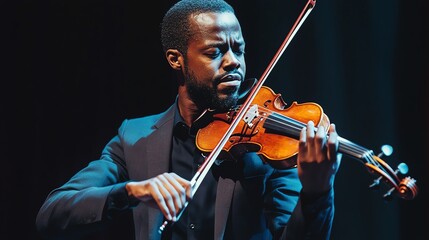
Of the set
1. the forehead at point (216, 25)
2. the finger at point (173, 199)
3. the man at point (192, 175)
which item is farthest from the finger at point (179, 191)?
the forehead at point (216, 25)

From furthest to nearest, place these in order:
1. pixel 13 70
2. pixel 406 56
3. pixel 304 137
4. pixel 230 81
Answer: pixel 13 70 < pixel 406 56 < pixel 230 81 < pixel 304 137

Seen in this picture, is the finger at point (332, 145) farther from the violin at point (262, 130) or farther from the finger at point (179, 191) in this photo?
the finger at point (179, 191)

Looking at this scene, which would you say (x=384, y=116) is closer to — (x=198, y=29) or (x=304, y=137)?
(x=198, y=29)

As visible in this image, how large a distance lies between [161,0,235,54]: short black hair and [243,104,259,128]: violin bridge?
0.33 metres

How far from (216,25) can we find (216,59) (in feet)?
0.35

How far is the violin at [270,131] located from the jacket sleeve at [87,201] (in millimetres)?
298

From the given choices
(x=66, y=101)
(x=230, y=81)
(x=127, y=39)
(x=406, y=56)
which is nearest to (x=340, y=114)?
(x=406, y=56)

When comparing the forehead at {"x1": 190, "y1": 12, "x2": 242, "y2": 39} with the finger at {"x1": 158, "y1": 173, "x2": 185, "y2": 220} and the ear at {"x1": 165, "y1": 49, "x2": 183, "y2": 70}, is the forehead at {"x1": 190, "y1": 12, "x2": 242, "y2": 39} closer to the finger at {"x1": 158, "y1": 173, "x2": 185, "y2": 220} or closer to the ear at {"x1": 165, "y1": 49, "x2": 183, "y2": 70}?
the ear at {"x1": 165, "y1": 49, "x2": 183, "y2": 70}

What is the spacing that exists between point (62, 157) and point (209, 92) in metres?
1.07

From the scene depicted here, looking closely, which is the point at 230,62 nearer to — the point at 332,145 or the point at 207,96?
the point at 207,96

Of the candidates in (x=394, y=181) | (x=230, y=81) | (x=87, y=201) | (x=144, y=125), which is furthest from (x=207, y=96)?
(x=394, y=181)

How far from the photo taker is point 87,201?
1.81m

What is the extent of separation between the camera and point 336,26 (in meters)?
2.57

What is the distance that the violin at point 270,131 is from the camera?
5.37 feet
